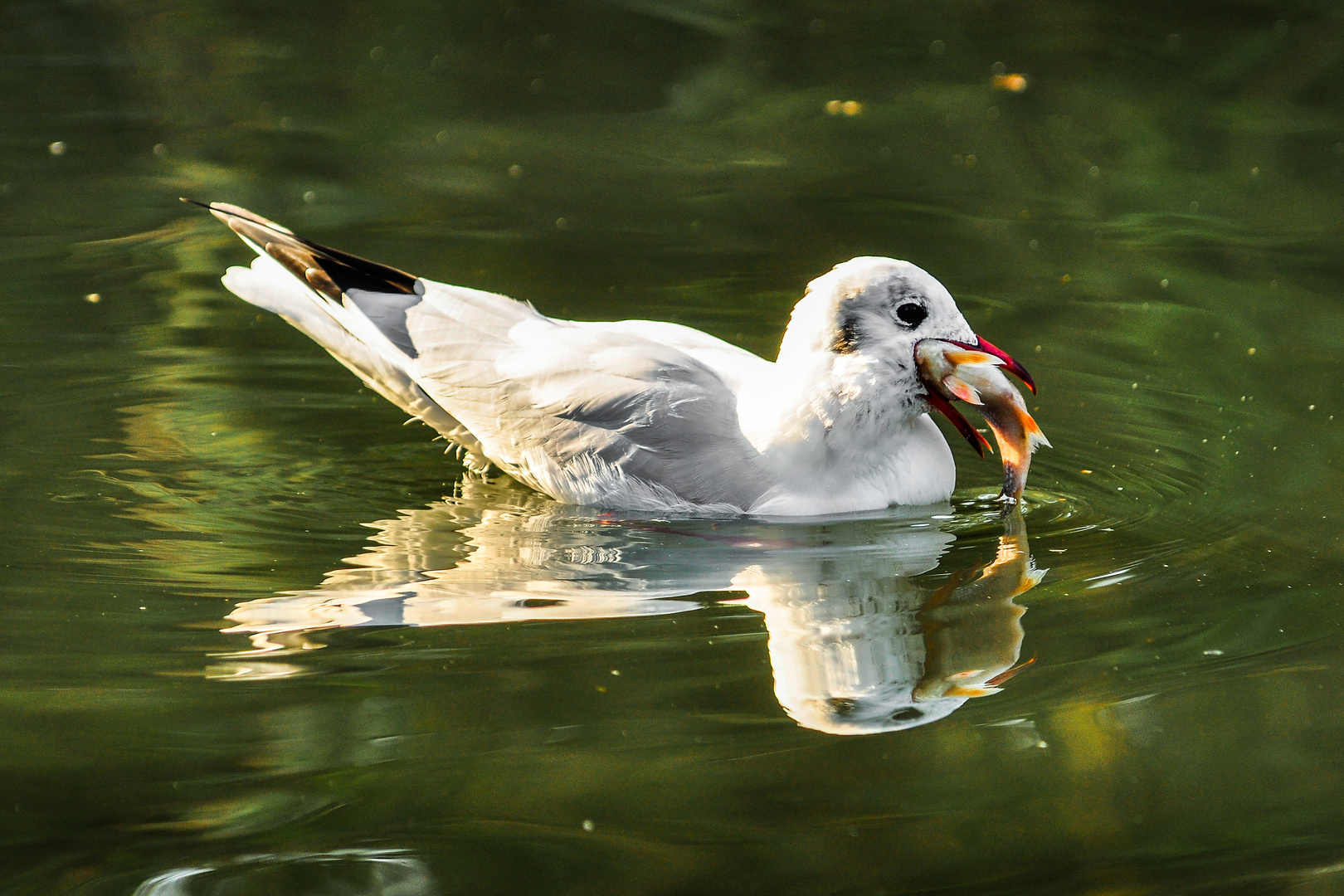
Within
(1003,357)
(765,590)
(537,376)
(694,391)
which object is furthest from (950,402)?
(537,376)

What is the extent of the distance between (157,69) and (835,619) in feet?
28.7

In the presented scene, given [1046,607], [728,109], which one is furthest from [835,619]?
[728,109]

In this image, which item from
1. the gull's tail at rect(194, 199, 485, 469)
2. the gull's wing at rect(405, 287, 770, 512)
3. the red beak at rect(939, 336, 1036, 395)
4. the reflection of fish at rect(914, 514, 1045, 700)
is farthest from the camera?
the gull's tail at rect(194, 199, 485, 469)

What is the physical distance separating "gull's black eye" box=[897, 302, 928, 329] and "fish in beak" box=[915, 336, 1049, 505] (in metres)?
0.08

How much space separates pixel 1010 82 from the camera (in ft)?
36.4

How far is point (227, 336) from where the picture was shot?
7066 mm

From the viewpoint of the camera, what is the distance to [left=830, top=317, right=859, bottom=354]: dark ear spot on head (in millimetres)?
5180

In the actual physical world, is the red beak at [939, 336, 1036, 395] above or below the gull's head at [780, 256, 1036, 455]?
below

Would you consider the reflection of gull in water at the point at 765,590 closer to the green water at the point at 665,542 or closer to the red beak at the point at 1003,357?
the green water at the point at 665,542

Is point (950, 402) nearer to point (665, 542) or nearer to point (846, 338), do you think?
point (846, 338)

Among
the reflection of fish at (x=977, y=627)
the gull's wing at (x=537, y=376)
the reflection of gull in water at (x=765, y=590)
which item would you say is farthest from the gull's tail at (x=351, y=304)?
the reflection of fish at (x=977, y=627)

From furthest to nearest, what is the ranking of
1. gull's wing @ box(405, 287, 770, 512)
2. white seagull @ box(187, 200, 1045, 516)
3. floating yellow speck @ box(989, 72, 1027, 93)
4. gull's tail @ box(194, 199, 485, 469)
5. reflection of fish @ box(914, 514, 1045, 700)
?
floating yellow speck @ box(989, 72, 1027, 93), gull's tail @ box(194, 199, 485, 469), gull's wing @ box(405, 287, 770, 512), white seagull @ box(187, 200, 1045, 516), reflection of fish @ box(914, 514, 1045, 700)

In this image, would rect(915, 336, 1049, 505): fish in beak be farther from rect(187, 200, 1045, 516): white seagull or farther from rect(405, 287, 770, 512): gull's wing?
rect(405, 287, 770, 512): gull's wing

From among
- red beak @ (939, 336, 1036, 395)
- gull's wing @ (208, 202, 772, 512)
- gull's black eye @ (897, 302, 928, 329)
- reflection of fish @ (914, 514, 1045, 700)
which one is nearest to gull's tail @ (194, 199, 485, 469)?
gull's wing @ (208, 202, 772, 512)
